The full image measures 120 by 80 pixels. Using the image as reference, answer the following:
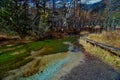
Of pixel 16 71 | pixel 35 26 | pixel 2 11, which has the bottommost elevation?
pixel 16 71

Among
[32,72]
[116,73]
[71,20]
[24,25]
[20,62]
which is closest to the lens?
[116,73]

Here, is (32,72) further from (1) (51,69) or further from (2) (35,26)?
(2) (35,26)

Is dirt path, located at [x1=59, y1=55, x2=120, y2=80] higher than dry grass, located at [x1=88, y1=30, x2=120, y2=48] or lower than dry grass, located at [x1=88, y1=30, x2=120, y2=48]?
A: lower

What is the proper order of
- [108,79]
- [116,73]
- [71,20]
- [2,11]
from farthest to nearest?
[71,20] < [2,11] < [116,73] < [108,79]

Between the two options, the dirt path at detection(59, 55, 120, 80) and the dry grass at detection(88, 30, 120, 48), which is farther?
the dry grass at detection(88, 30, 120, 48)

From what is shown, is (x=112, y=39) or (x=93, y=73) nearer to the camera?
(x=93, y=73)

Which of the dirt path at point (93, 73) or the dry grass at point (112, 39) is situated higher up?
the dry grass at point (112, 39)

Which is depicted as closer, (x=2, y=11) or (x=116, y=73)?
(x=116, y=73)

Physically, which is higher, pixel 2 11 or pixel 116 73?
pixel 2 11

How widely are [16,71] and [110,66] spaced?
6454mm

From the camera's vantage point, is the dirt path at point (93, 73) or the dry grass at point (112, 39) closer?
the dirt path at point (93, 73)

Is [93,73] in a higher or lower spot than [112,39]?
lower

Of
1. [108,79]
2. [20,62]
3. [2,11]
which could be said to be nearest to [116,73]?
[108,79]

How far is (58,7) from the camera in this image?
76125 millimetres
